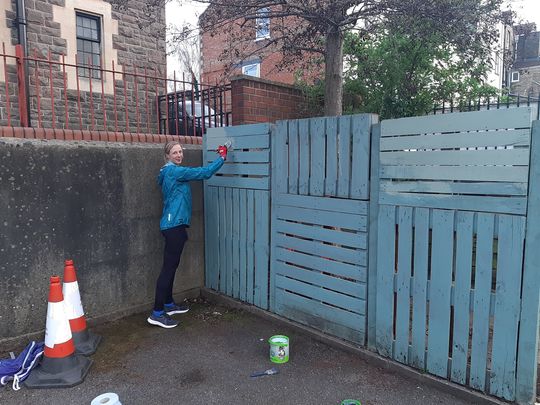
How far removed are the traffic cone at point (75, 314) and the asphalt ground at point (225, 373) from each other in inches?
4.8

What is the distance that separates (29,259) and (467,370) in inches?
144

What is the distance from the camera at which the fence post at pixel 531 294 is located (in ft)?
8.50

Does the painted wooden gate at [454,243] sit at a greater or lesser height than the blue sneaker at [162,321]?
greater

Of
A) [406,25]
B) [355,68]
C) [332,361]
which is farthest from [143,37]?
[332,361]

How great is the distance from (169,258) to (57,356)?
1404mm

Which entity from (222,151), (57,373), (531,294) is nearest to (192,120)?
(222,151)

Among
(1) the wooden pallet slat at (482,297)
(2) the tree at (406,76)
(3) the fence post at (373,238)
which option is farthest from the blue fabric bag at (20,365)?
(2) the tree at (406,76)

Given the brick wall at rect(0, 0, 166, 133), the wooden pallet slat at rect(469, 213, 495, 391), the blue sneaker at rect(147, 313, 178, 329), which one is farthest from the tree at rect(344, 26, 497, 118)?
the blue sneaker at rect(147, 313, 178, 329)

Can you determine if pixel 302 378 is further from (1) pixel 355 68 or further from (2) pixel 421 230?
(1) pixel 355 68

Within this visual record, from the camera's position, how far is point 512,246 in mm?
2697

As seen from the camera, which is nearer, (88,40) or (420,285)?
(420,285)

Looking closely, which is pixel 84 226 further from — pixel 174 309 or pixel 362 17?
pixel 362 17

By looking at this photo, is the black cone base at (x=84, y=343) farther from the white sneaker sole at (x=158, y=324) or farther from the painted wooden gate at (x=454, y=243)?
the painted wooden gate at (x=454, y=243)

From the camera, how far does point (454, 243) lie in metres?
3.02
